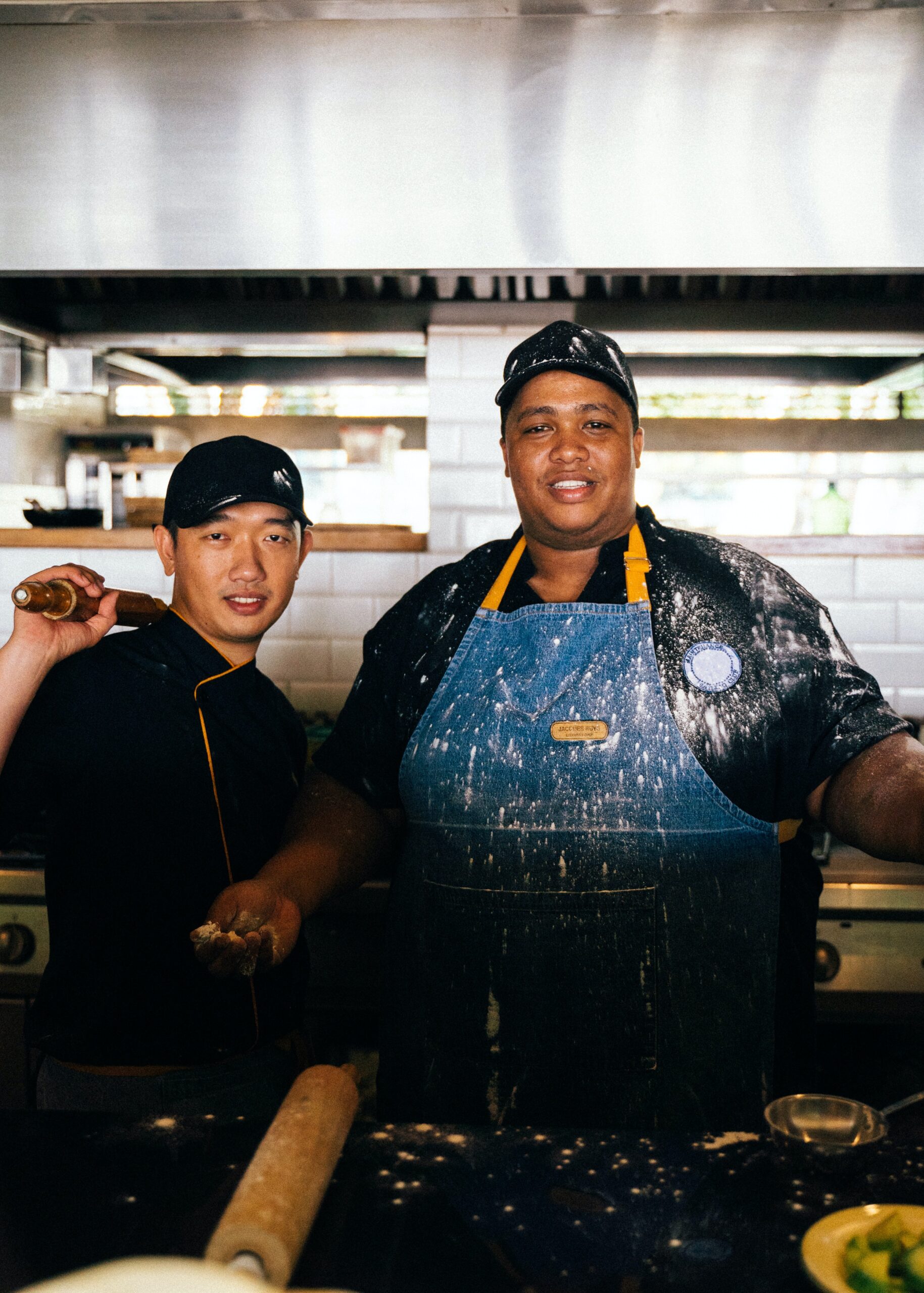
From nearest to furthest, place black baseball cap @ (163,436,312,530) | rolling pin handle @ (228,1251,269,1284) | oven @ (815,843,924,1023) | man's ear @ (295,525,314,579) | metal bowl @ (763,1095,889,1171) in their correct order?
Result: rolling pin handle @ (228,1251,269,1284)
metal bowl @ (763,1095,889,1171)
black baseball cap @ (163,436,312,530)
man's ear @ (295,525,314,579)
oven @ (815,843,924,1023)

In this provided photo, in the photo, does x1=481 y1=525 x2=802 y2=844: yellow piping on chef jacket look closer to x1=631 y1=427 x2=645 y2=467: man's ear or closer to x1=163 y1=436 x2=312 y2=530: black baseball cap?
x1=631 y1=427 x2=645 y2=467: man's ear

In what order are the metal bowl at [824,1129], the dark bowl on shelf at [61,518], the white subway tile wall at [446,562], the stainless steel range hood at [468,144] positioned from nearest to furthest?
the metal bowl at [824,1129] → the stainless steel range hood at [468,144] → the white subway tile wall at [446,562] → the dark bowl on shelf at [61,518]

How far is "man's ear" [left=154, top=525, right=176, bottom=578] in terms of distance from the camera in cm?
142

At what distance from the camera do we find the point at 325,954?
77.5 inches

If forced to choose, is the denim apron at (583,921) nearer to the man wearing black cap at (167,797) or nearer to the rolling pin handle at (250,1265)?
the man wearing black cap at (167,797)

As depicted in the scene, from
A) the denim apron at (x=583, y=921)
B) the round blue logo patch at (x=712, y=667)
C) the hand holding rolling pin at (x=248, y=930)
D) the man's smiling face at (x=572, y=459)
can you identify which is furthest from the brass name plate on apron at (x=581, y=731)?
the hand holding rolling pin at (x=248, y=930)

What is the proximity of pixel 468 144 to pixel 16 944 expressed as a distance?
6.38ft

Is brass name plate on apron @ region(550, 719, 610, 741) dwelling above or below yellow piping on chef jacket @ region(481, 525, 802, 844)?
Result: below

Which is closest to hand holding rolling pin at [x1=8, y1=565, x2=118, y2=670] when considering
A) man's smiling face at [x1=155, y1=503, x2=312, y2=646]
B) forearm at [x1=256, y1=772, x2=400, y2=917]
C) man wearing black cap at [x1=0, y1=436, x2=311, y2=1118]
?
man wearing black cap at [x1=0, y1=436, x2=311, y2=1118]

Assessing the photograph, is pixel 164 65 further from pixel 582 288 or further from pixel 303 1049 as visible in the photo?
pixel 303 1049

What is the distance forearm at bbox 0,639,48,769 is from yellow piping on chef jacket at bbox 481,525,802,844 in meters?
0.64

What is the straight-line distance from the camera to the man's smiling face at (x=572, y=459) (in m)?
1.37

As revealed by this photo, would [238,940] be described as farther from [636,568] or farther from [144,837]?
[636,568]

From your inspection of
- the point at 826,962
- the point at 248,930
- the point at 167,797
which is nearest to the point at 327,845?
the point at 167,797
